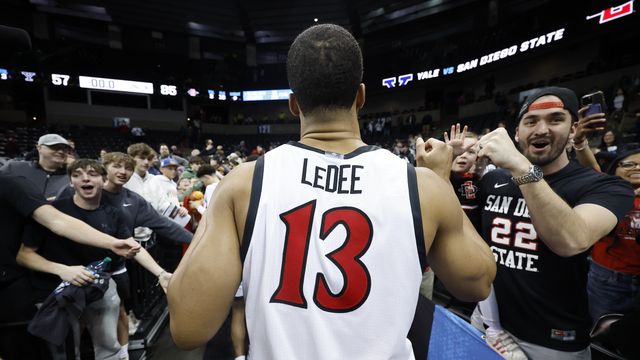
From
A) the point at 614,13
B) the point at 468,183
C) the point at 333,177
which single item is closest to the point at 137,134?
the point at 468,183

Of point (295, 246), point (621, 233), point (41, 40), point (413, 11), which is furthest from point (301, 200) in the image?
point (41, 40)

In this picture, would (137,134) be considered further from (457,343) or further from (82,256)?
(457,343)

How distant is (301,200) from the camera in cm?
92

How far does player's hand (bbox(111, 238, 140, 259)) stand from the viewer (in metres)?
2.21

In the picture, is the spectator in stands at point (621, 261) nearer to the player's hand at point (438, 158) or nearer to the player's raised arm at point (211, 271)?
the player's hand at point (438, 158)

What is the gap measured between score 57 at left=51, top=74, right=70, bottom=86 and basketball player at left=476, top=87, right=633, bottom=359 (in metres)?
21.4

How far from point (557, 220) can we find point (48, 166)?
4.72 metres

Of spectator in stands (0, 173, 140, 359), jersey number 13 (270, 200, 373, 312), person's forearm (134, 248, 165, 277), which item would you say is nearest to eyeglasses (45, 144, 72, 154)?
spectator in stands (0, 173, 140, 359)

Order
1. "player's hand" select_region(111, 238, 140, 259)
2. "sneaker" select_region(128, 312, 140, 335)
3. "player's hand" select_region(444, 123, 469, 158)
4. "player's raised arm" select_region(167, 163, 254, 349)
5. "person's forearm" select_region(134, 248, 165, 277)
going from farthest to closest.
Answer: "sneaker" select_region(128, 312, 140, 335) < "person's forearm" select_region(134, 248, 165, 277) < "player's hand" select_region(111, 238, 140, 259) < "player's hand" select_region(444, 123, 469, 158) < "player's raised arm" select_region(167, 163, 254, 349)

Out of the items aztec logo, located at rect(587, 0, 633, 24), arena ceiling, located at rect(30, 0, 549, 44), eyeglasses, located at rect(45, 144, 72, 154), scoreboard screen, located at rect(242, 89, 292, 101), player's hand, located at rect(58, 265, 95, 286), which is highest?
arena ceiling, located at rect(30, 0, 549, 44)

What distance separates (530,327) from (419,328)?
861 millimetres

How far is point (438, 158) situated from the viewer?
121cm

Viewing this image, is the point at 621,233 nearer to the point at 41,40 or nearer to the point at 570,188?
the point at 570,188

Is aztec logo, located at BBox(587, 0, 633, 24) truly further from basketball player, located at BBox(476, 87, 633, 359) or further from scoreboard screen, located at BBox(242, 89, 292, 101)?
scoreboard screen, located at BBox(242, 89, 292, 101)
